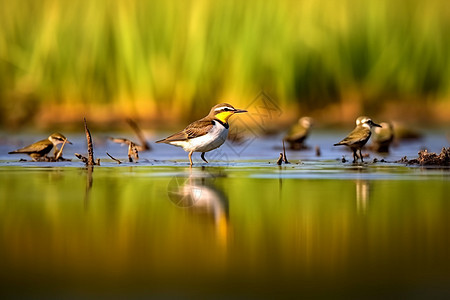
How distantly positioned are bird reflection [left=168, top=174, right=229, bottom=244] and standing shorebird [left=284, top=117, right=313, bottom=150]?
16.7ft

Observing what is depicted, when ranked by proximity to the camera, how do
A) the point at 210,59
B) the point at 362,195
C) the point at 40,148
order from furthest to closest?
the point at 210,59, the point at 40,148, the point at 362,195

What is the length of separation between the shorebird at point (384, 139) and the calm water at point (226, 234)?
3707 millimetres

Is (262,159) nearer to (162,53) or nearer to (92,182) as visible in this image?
(92,182)

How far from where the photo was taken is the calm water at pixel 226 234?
12.0 feet

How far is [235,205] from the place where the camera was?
20.1 ft

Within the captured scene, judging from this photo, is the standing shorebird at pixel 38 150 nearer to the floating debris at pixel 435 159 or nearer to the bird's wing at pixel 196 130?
the bird's wing at pixel 196 130

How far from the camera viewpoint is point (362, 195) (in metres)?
6.62

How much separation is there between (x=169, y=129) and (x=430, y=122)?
4684 mm

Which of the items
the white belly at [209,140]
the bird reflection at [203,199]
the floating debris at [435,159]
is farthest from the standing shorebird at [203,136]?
the floating debris at [435,159]

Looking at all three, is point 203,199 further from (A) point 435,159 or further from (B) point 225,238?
(A) point 435,159

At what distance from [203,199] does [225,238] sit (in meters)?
1.79

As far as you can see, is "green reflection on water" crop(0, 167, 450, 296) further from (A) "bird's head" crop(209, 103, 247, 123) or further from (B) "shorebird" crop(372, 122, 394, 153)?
(B) "shorebird" crop(372, 122, 394, 153)

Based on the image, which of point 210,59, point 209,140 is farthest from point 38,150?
point 210,59

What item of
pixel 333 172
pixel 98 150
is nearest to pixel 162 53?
pixel 98 150
